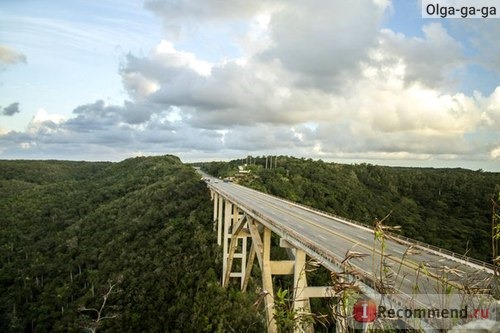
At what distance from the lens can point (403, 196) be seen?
109m

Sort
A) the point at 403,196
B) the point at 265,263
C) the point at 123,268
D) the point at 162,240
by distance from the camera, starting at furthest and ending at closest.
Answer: the point at 403,196
the point at 162,240
the point at 123,268
the point at 265,263

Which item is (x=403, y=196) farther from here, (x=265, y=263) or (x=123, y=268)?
(x=265, y=263)

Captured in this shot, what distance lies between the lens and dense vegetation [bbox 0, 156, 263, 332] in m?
43.9

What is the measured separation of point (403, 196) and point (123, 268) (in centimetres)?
8018

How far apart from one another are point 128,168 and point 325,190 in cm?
10404

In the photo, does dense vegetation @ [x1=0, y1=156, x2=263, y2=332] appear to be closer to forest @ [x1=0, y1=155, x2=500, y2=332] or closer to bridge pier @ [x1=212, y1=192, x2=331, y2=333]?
forest @ [x1=0, y1=155, x2=500, y2=332]

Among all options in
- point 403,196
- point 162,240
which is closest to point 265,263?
point 162,240

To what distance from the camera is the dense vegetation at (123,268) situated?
43.9m

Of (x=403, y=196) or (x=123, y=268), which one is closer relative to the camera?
(x=123, y=268)

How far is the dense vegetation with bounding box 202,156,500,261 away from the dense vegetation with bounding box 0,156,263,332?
23265 mm

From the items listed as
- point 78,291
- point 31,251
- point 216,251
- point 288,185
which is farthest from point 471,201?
point 31,251

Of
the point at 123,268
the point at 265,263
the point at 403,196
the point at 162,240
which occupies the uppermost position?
the point at 265,263

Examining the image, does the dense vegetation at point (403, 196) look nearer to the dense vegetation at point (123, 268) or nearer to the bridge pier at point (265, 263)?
the dense vegetation at point (123, 268)

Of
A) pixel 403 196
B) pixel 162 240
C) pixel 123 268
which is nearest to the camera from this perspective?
pixel 123 268
